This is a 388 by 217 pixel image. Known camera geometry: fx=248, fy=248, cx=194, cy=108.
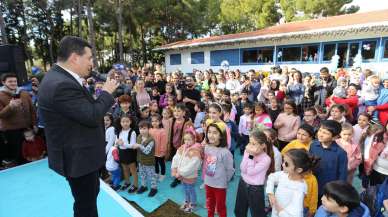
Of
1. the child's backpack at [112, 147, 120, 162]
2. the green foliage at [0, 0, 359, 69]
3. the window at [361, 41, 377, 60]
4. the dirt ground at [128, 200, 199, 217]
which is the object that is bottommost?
the dirt ground at [128, 200, 199, 217]

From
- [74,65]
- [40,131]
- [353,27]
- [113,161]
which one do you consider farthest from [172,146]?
[353,27]

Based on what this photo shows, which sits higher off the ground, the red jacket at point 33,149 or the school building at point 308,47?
the school building at point 308,47

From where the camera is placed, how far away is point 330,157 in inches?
84.8

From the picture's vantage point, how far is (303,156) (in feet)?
6.16

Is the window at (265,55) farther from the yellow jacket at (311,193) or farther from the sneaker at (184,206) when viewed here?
the yellow jacket at (311,193)

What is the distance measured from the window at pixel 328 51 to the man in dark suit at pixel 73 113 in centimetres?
1241

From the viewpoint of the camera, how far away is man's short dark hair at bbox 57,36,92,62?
1.45m

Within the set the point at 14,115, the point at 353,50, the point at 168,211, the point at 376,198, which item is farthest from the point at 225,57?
the point at 376,198

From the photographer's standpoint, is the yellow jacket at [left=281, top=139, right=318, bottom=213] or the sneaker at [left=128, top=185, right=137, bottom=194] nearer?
the yellow jacket at [left=281, top=139, right=318, bottom=213]

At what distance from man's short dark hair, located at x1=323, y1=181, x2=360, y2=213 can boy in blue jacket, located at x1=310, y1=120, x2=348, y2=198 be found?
0.61 m

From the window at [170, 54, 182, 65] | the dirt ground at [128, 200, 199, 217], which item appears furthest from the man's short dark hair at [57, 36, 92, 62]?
the window at [170, 54, 182, 65]

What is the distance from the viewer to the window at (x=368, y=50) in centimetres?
1037

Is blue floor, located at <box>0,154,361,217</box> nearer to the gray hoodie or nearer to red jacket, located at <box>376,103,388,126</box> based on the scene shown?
the gray hoodie

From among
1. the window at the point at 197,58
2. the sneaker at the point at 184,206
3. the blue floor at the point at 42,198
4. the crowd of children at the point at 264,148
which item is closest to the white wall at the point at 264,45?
the window at the point at 197,58
